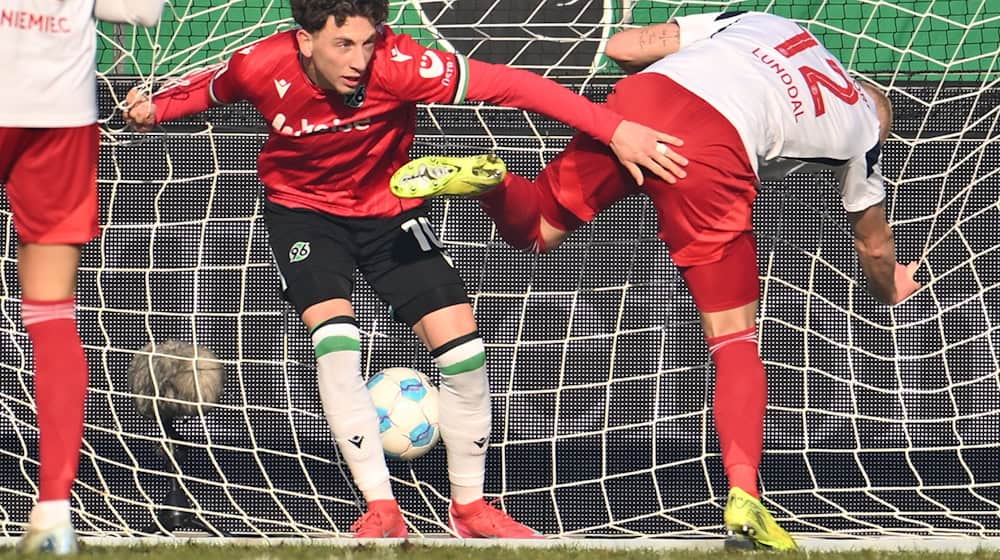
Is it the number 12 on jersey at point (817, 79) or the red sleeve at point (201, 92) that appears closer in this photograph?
the number 12 on jersey at point (817, 79)

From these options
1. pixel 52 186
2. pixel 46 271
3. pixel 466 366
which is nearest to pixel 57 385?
pixel 46 271

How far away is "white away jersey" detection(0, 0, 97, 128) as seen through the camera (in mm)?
3477

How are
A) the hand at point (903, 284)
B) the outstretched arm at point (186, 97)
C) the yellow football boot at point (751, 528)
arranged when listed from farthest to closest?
1. the hand at point (903, 284)
2. the outstretched arm at point (186, 97)
3. the yellow football boot at point (751, 528)

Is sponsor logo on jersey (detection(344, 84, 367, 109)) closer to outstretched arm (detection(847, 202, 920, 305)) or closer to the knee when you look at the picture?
the knee

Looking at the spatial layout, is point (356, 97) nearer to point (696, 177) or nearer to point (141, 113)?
point (141, 113)

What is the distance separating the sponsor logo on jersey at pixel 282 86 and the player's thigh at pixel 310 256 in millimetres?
325

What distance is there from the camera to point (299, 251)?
4.44 m

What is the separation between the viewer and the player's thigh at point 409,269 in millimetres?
4527

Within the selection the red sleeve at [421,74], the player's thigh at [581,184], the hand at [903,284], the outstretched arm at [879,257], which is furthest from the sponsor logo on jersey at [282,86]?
the hand at [903,284]

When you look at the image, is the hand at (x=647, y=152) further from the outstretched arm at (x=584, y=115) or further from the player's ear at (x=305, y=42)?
the player's ear at (x=305, y=42)

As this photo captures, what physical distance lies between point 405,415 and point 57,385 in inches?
68.5

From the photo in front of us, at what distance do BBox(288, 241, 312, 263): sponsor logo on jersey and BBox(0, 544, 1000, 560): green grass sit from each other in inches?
35.1

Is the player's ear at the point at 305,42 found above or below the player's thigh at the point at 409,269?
above

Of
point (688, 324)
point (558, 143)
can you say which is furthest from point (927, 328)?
point (558, 143)
